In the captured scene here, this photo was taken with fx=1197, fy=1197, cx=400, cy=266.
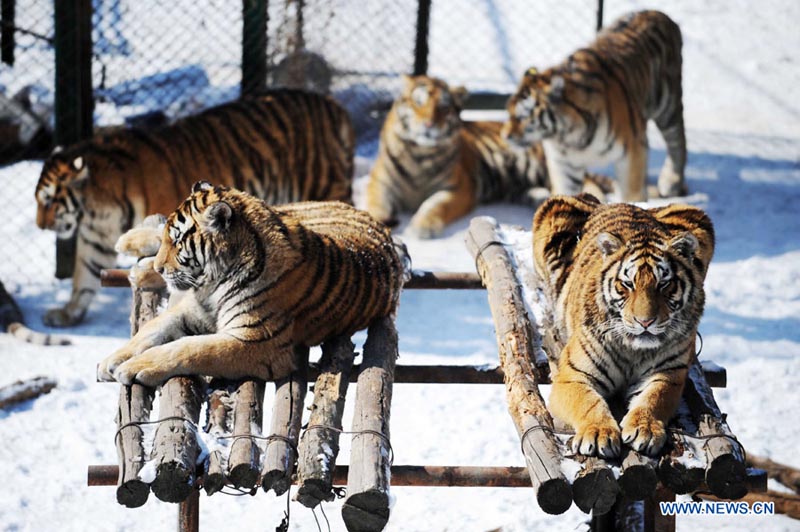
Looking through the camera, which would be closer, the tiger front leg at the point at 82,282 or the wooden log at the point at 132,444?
the wooden log at the point at 132,444

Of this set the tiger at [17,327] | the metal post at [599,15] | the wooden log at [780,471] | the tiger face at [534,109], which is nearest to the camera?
the wooden log at [780,471]

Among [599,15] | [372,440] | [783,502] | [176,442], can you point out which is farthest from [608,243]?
[599,15]

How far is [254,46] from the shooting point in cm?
732

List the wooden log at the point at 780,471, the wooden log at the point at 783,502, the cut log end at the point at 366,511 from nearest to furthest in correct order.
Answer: the cut log end at the point at 366,511 → the wooden log at the point at 783,502 → the wooden log at the point at 780,471

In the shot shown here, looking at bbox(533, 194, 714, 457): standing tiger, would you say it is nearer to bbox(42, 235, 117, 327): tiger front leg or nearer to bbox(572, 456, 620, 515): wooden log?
bbox(572, 456, 620, 515): wooden log

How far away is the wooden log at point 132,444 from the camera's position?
9.84 ft

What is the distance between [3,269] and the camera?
21.6 ft

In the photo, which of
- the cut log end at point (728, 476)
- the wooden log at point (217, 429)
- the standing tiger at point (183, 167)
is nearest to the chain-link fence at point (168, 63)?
the standing tiger at point (183, 167)

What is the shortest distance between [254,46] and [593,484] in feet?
16.2

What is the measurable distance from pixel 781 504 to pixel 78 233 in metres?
3.52

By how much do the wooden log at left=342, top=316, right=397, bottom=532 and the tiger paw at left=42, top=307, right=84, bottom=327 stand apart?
2586 millimetres

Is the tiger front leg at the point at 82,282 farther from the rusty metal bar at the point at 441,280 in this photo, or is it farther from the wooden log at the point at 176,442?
the wooden log at the point at 176,442

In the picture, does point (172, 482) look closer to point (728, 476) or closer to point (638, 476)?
point (638, 476)

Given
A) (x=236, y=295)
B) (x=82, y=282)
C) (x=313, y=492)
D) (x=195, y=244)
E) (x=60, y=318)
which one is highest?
(x=195, y=244)
